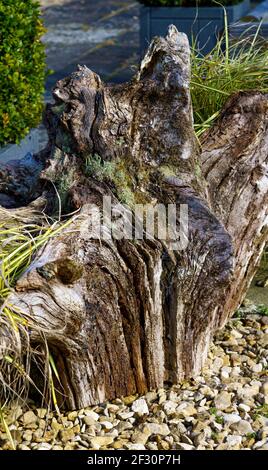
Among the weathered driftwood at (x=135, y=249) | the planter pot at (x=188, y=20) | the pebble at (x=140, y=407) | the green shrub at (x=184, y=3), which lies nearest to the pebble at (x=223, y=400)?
the weathered driftwood at (x=135, y=249)

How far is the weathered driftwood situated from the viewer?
3223mm

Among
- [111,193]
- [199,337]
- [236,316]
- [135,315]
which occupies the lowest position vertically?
[236,316]

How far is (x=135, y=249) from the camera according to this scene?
328 cm

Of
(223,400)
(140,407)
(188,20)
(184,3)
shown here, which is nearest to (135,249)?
(140,407)

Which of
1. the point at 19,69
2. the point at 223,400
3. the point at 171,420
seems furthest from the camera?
the point at 19,69

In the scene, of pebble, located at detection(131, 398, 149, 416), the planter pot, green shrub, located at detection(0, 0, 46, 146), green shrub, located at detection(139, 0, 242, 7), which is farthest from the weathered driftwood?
green shrub, located at detection(139, 0, 242, 7)

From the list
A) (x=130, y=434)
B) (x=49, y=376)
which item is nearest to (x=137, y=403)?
(x=130, y=434)

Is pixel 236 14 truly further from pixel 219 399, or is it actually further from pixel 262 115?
pixel 219 399

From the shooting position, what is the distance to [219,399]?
3.56 meters

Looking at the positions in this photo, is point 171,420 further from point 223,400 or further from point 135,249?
point 135,249

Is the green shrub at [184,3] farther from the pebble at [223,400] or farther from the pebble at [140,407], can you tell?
the pebble at [140,407]

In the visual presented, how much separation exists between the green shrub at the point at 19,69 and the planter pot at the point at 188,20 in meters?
2.61

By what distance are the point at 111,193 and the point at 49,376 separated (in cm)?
77

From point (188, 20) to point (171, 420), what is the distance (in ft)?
18.9
